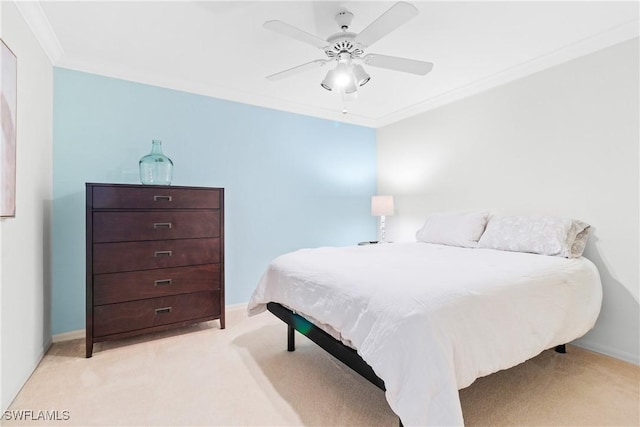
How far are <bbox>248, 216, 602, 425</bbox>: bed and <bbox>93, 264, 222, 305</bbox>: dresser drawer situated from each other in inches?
29.5

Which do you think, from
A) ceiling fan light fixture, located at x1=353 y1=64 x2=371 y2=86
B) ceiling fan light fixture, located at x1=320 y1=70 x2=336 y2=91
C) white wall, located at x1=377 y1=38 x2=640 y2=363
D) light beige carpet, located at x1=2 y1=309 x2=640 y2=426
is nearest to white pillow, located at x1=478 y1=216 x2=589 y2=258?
white wall, located at x1=377 y1=38 x2=640 y2=363

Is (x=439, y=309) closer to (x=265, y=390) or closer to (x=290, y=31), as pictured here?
(x=265, y=390)

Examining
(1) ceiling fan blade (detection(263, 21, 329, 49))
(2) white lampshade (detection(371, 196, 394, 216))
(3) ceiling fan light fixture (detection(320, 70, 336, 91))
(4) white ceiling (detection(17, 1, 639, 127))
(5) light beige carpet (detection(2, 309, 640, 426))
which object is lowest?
(5) light beige carpet (detection(2, 309, 640, 426))

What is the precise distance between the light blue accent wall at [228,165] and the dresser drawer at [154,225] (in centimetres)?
49

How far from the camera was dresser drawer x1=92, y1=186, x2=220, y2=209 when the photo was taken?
A: 238 cm

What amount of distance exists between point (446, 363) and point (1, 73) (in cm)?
239

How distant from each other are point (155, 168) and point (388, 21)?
6.97 ft

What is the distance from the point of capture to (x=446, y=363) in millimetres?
1218

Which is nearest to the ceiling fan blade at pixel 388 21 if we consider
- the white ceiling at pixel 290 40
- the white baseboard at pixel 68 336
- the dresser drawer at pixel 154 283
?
the white ceiling at pixel 290 40

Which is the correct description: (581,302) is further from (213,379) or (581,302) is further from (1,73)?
(1,73)

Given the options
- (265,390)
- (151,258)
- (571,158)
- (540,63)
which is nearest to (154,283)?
(151,258)

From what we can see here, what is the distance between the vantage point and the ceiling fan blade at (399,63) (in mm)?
2053

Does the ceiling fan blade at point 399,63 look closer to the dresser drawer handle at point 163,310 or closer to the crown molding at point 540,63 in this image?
the crown molding at point 540,63

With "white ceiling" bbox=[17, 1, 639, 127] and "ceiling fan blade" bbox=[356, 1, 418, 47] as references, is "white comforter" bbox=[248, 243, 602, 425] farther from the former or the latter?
"white ceiling" bbox=[17, 1, 639, 127]
